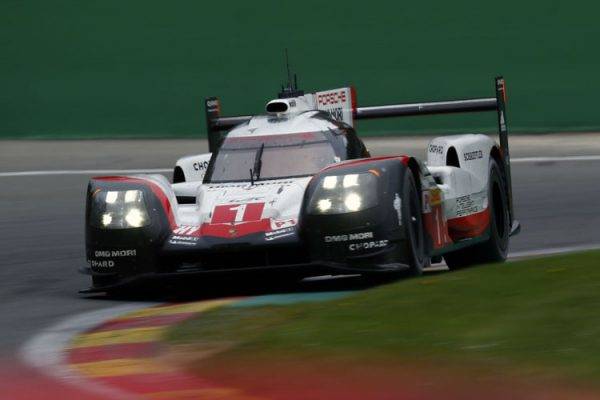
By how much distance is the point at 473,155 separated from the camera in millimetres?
11406

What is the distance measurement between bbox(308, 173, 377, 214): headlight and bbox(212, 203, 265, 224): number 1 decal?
390 mm

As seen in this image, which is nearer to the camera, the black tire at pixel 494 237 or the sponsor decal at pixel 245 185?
the sponsor decal at pixel 245 185

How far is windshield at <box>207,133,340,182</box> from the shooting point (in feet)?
33.9

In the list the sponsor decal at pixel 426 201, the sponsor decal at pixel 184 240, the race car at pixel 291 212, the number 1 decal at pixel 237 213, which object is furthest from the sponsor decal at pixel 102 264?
the sponsor decal at pixel 426 201

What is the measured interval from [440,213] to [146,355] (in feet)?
11.9

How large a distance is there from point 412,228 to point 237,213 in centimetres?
112

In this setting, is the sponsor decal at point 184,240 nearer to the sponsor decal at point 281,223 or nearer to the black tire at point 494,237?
the sponsor decal at point 281,223

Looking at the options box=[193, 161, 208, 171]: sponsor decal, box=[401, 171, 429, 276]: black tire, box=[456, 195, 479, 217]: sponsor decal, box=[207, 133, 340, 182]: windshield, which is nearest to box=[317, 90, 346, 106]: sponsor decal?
box=[193, 161, 208, 171]: sponsor decal

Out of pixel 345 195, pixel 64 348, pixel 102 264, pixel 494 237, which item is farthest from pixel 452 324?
pixel 494 237

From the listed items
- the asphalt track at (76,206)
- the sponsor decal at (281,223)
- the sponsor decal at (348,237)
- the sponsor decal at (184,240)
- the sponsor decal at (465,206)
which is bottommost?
the asphalt track at (76,206)

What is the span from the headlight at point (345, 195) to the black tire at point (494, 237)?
2.06 m

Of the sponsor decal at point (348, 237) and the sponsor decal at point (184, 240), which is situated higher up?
the sponsor decal at point (184, 240)

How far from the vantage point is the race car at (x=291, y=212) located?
364 inches

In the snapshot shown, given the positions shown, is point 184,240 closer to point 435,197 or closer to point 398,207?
point 398,207
